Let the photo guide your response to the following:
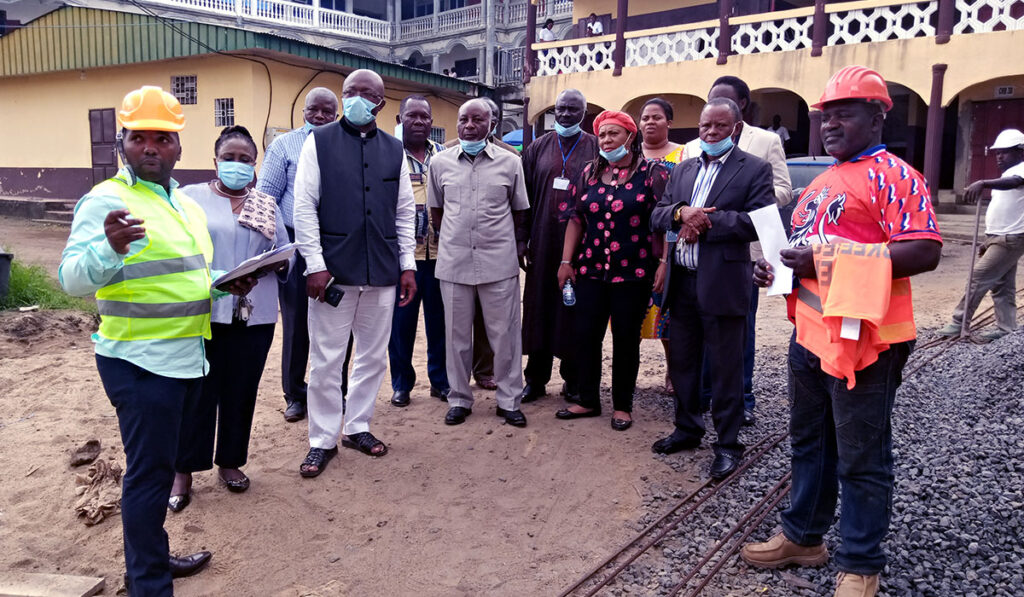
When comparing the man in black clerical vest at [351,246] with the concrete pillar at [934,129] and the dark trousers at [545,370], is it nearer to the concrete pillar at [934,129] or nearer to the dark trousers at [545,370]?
the dark trousers at [545,370]

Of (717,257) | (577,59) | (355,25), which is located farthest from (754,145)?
(355,25)

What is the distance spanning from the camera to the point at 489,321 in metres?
4.87

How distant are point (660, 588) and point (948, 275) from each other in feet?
31.4

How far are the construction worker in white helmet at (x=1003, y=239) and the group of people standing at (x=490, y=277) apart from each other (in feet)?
11.8

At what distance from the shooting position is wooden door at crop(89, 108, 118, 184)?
16.3 m

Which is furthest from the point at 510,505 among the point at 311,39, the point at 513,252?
the point at 311,39

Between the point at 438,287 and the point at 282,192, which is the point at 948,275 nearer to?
the point at 438,287

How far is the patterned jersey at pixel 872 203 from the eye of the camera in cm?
249

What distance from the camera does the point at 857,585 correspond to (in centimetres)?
266

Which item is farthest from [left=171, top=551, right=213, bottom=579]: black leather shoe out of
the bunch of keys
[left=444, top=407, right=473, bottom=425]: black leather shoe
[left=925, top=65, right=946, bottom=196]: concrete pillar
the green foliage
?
[left=925, top=65, right=946, bottom=196]: concrete pillar

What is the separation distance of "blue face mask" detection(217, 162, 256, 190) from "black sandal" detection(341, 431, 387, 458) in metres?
1.61

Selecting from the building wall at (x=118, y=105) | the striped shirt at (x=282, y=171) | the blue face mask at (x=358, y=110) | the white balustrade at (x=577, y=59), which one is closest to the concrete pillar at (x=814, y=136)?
the white balustrade at (x=577, y=59)

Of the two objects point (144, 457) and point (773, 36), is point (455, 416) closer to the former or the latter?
point (144, 457)

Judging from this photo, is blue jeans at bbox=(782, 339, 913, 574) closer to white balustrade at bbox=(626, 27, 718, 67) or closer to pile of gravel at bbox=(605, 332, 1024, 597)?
pile of gravel at bbox=(605, 332, 1024, 597)
